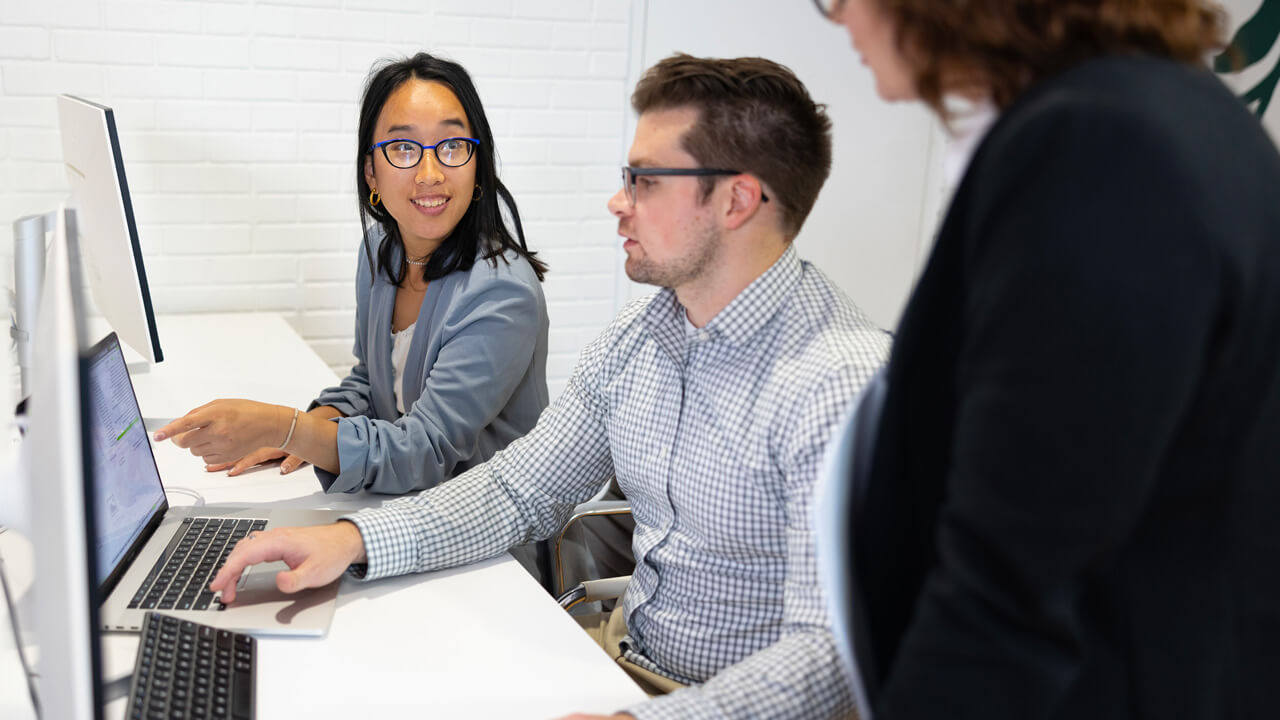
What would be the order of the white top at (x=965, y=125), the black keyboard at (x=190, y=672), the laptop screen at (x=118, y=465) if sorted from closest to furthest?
the white top at (x=965, y=125) → the black keyboard at (x=190, y=672) → the laptop screen at (x=118, y=465)

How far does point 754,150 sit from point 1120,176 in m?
0.81

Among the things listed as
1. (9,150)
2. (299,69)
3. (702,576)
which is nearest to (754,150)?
(702,576)

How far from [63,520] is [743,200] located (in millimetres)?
933

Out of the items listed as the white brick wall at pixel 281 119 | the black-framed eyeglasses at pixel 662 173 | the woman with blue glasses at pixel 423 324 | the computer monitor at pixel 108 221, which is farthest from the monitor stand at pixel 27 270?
the white brick wall at pixel 281 119

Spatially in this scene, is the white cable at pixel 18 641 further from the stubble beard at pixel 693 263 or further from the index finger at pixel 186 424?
the stubble beard at pixel 693 263

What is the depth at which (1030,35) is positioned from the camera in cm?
66

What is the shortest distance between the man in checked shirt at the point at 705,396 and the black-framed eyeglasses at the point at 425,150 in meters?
0.61

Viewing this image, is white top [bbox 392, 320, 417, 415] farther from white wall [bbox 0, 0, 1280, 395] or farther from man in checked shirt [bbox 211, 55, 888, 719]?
white wall [bbox 0, 0, 1280, 395]

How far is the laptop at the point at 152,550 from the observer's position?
47.8 inches

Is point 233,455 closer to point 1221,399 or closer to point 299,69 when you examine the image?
point 1221,399

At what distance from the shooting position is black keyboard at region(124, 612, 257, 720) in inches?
39.2

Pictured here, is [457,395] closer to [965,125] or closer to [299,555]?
[299,555]

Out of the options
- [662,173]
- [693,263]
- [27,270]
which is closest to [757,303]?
[693,263]

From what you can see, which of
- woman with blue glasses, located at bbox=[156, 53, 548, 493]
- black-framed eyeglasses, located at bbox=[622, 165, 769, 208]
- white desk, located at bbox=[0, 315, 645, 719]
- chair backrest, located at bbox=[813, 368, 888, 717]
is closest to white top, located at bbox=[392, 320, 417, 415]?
woman with blue glasses, located at bbox=[156, 53, 548, 493]
